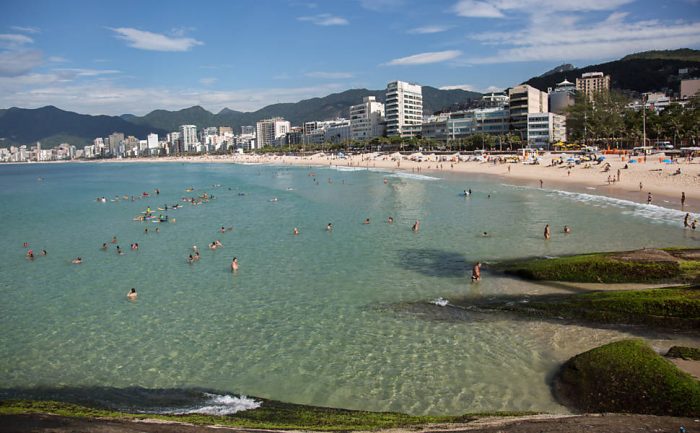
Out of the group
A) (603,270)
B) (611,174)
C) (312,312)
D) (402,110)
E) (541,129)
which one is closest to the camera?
(312,312)

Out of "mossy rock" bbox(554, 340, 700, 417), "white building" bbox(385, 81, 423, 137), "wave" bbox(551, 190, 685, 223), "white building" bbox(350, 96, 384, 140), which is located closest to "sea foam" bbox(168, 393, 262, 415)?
"mossy rock" bbox(554, 340, 700, 417)

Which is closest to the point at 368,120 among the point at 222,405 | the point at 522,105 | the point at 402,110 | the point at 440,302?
the point at 402,110

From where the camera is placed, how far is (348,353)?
13.6m

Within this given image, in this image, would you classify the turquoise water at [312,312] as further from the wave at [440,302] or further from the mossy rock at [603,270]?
the mossy rock at [603,270]

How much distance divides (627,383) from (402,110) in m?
150

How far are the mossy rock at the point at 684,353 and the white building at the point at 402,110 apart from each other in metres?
141

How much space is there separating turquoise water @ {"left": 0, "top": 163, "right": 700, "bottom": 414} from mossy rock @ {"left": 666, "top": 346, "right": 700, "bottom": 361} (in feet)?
2.93

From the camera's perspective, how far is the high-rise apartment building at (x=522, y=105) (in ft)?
379

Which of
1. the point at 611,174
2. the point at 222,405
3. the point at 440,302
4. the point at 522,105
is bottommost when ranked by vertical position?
the point at 222,405

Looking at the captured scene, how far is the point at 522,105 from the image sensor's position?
116m

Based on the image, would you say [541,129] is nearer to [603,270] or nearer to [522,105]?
[522,105]

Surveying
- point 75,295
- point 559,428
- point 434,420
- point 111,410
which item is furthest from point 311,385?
point 75,295

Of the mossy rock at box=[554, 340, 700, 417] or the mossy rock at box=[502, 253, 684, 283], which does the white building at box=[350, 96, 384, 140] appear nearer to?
the mossy rock at box=[502, 253, 684, 283]

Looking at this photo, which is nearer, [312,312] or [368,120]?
[312,312]
